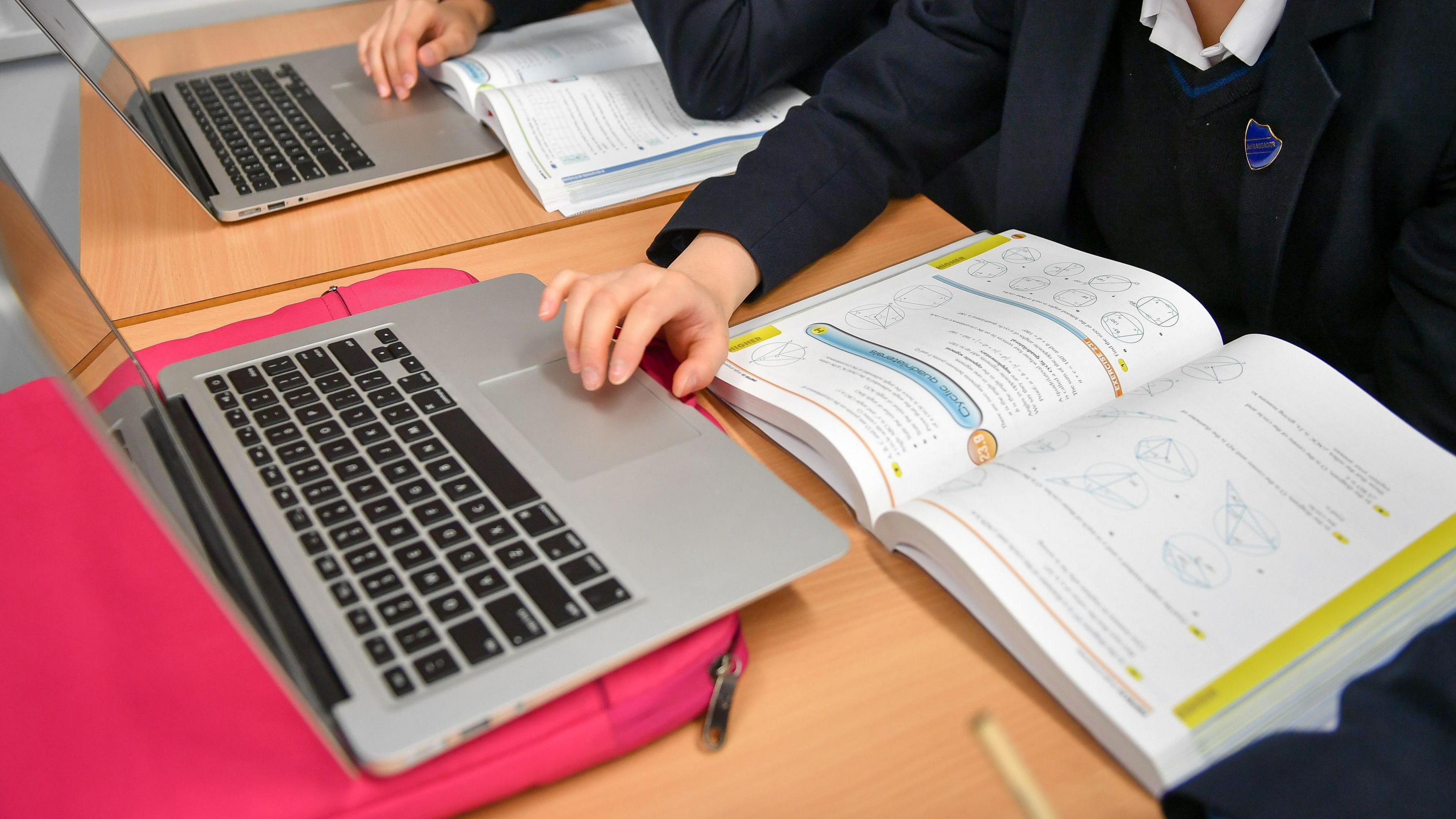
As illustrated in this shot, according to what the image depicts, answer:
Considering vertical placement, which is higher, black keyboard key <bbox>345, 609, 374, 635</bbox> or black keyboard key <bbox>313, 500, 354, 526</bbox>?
black keyboard key <bbox>345, 609, 374, 635</bbox>

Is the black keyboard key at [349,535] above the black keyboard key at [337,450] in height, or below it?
Answer: above

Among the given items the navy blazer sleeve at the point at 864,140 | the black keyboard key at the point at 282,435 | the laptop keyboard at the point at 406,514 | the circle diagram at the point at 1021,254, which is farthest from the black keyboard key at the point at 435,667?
the circle diagram at the point at 1021,254

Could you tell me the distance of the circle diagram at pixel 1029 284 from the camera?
2.29 feet

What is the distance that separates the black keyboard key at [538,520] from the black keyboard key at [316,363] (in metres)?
0.21

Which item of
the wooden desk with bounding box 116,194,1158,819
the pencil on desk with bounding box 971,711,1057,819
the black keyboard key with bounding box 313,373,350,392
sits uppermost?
the pencil on desk with bounding box 971,711,1057,819

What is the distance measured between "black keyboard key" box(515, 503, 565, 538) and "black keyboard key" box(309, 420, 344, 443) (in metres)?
0.14

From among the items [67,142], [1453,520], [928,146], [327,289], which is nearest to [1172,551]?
[1453,520]

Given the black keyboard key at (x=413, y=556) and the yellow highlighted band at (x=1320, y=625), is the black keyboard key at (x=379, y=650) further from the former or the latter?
the yellow highlighted band at (x=1320, y=625)

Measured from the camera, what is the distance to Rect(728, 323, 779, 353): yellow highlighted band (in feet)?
2.22

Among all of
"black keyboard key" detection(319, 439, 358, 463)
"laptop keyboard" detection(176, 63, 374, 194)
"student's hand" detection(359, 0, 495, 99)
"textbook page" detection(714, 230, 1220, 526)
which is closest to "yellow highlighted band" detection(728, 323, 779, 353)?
"textbook page" detection(714, 230, 1220, 526)

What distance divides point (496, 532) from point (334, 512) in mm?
90

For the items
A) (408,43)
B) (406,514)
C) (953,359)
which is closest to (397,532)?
(406,514)

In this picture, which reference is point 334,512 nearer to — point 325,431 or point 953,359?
point 325,431

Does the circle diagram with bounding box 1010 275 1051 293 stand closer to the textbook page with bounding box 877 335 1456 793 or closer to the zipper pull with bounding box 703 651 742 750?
the textbook page with bounding box 877 335 1456 793
